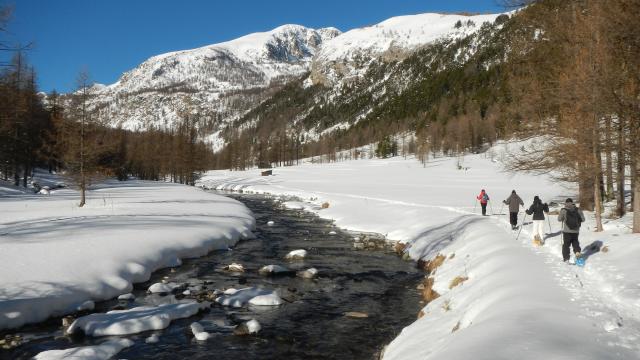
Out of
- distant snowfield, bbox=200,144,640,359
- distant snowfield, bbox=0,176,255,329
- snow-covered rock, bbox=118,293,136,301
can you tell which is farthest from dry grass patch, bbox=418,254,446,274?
snow-covered rock, bbox=118,293,136,301

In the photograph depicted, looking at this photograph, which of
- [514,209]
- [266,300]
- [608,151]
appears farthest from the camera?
[514,209]

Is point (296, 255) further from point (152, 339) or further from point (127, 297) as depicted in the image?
point (152, 339)

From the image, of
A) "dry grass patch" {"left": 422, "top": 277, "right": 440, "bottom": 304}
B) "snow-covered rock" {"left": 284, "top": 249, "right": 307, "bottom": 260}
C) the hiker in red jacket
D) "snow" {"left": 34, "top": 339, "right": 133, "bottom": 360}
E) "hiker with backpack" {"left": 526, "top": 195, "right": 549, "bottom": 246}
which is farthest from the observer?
the hiker in red jacket

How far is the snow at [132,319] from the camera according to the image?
11553mm

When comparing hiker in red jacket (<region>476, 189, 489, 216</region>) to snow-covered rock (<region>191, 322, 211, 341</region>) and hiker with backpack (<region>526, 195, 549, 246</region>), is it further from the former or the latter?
snow-covered rock (<region>191, 322, 211, 341</region>)

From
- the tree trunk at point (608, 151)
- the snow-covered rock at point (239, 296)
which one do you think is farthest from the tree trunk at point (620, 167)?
the snow-covered rock at point (239, 296)

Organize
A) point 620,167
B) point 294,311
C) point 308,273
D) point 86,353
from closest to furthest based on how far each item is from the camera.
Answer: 1. point 86,353
2. point 294,311
3. point 620,167
4. point 308,273

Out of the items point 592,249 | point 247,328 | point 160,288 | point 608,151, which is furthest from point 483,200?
point 160,288

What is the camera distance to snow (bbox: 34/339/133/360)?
977 centimetres

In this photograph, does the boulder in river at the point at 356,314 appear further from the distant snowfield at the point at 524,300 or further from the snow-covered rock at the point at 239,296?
the snow-covered rock at the point at 239,296

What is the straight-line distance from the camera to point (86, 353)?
9898 mm

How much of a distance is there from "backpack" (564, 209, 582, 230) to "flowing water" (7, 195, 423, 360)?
5588 mm

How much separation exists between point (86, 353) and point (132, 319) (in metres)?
2.30

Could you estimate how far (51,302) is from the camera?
12.9 meters
